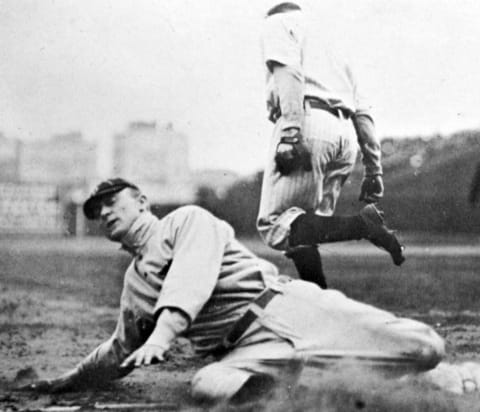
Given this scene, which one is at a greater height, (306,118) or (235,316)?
(306,118)

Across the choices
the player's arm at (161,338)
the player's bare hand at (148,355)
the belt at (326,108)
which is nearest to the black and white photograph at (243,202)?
the belt at (326,108)

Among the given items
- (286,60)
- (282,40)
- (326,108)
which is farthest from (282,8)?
(326,108)

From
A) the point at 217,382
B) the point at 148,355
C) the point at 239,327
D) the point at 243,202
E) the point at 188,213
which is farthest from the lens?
the point at 243,202

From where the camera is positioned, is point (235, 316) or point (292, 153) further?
point (292, 153)

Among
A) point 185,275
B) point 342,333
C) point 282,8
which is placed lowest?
point 342,333

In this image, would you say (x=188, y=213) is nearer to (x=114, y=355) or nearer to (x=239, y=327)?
(x=239, y=327)

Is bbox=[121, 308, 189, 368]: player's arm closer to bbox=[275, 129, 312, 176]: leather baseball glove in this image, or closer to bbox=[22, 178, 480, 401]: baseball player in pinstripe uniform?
bbox=[22, 178, 480, 401]: baseball player in pinstripe uniform

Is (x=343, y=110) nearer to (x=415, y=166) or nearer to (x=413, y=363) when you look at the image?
(x=415, y=166)

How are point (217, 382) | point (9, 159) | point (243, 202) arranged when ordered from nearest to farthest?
point (217, 382)
point (243, 202)
point (9, 159)

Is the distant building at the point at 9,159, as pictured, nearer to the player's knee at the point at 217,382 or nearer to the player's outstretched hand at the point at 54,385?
the player's outstretched hand at the point at 54,385
